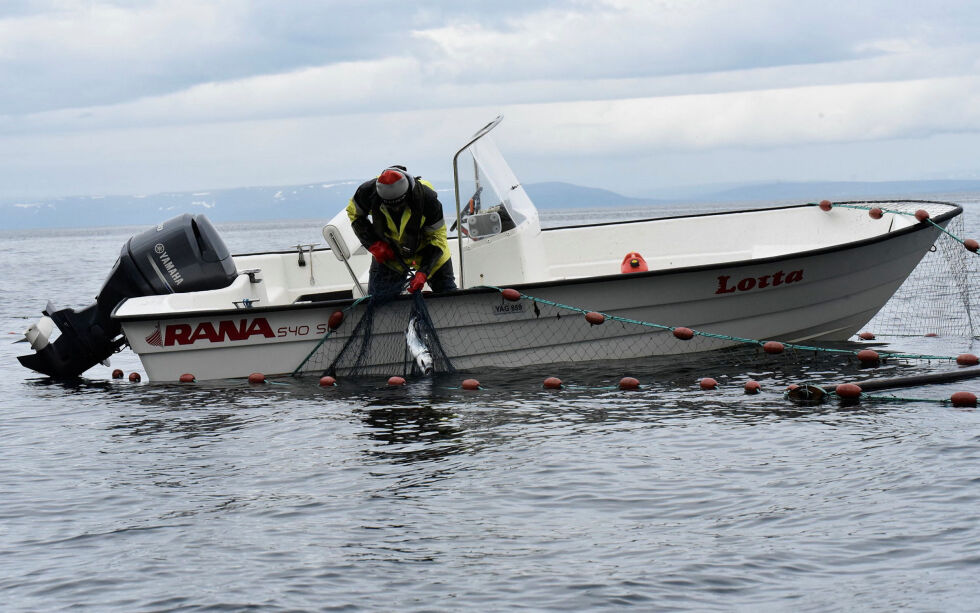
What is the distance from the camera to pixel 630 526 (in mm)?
5301

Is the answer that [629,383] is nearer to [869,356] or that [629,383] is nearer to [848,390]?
[848,390]

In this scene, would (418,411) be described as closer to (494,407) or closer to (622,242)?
(494,407)

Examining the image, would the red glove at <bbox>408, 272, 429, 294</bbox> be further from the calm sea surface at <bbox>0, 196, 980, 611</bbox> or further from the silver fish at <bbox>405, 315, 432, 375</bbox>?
the calm sea surface at <bbox>0, 196, 980, 611</bbox>

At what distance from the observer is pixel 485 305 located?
30.9 feet

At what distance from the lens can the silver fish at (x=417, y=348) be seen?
364 inches

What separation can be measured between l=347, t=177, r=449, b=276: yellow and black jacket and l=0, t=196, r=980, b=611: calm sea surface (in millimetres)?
1133

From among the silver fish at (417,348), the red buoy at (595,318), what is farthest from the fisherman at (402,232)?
the red buoy at (595,318)

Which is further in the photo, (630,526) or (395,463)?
(395,463)

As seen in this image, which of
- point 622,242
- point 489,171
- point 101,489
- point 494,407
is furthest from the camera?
point 622,242

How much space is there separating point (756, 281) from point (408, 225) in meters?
3.11

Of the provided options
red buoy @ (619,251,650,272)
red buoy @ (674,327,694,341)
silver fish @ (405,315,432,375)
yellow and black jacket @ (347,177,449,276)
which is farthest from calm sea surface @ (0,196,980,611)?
red buoy @ (619,251,650,272)

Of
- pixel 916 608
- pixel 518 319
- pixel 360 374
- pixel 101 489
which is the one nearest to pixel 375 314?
pixel 360 374

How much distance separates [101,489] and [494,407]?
2.95m

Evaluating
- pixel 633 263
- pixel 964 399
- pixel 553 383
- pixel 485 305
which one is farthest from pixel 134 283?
pixel 964 399
